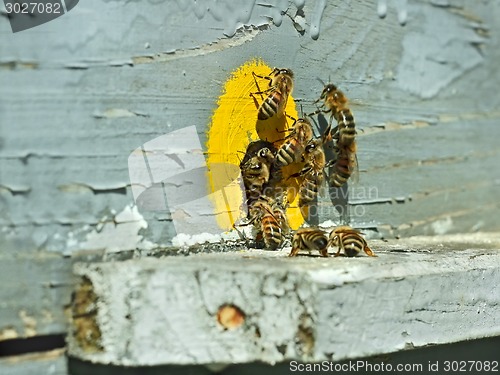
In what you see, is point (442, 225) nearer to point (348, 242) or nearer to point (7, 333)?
point (348, 242)

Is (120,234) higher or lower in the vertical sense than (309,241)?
higher

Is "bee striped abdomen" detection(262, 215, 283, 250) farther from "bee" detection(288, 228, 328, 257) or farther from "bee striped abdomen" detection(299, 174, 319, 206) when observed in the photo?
"bee striped abdomen" detection(299, 174, 319, 206)

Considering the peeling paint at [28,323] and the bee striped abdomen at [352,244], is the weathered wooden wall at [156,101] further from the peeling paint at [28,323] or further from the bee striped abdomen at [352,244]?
the bee striped abdomen at [352,244]

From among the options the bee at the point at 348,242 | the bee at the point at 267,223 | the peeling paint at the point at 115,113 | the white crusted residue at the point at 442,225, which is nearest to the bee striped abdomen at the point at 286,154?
the bee at the point at 267,223

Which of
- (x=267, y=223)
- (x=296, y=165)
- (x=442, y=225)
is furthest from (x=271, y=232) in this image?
(x=442, y=225)

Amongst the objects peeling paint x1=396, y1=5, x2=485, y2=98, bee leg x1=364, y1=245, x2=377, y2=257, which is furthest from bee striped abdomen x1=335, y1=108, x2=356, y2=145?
bee leg x1=364, y1=245, x2=377, y2=257
